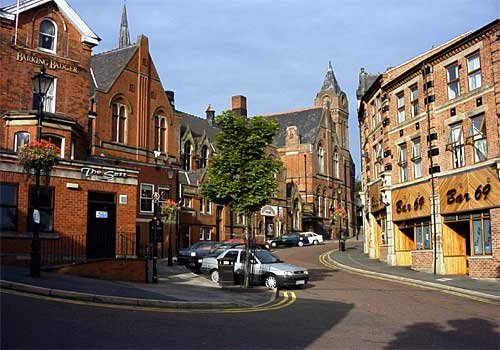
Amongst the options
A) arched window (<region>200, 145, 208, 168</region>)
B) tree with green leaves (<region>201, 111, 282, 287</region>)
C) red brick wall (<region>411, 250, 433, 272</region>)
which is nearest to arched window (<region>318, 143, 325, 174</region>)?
arched window (<region>200, 145, 208, 168</region>)

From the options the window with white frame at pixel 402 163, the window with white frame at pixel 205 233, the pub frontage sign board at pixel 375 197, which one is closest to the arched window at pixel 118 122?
the window with white frame at pixel 205 233

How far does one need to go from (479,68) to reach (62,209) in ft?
62.3

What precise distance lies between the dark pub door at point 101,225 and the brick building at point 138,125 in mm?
14671

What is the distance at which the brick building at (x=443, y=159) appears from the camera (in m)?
22.9

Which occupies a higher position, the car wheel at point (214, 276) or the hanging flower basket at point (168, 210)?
the hanging flower basket at point (168, 210)

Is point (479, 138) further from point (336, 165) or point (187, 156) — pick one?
point (336, 165)

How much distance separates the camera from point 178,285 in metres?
19.3

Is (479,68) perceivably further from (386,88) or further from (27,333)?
(27,333)

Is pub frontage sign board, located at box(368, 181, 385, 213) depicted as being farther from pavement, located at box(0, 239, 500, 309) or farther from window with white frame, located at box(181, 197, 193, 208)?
window with white frame, located at box(181, 197, 193, 208)

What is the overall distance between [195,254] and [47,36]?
13.6 meters

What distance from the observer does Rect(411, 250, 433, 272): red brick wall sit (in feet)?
86.6

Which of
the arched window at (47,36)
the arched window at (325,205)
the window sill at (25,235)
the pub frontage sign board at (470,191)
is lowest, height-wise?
the window sill at (25,235)

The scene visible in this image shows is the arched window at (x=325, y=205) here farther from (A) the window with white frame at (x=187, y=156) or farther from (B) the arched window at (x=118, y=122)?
(B) the arched window at (x=118, y=122)

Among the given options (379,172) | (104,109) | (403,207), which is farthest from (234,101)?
(403,207)
